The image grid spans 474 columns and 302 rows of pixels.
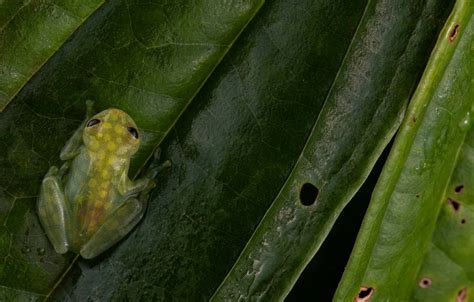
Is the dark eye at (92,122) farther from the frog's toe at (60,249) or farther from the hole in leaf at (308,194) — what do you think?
the hole in leaf at (308,194)

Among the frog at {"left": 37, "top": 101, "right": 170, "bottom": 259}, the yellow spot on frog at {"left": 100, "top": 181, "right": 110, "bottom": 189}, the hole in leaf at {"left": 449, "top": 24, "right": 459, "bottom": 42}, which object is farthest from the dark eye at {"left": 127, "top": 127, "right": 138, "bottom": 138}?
the hole in leaf at {"left": 449, "top": 24, "right": 459, "bottom": 42}

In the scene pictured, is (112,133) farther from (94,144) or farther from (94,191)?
(94,191)

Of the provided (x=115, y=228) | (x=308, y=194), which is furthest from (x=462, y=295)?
(x=115, y=228)

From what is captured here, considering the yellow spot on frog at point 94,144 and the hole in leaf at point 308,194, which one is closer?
the hole in leaf at point 308,194

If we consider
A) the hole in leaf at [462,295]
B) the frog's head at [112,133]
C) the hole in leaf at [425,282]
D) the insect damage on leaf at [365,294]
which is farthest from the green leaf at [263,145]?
the hole in leaf at [462,295]

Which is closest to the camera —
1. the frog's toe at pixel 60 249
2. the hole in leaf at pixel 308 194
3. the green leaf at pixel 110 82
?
the hole in leaf at pixel 308 194
